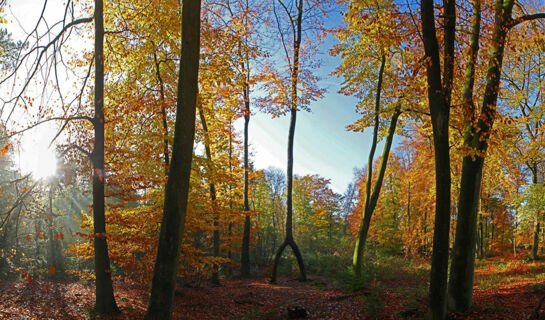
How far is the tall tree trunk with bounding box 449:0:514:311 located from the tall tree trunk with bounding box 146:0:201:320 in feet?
19.3

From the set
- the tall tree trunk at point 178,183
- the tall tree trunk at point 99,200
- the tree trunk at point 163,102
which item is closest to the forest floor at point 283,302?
the tall tree trunk at point 99,200

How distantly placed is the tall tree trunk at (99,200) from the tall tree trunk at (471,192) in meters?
8.14

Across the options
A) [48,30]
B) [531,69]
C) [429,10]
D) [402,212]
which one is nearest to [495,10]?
[429,10]

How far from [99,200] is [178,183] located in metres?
4.67

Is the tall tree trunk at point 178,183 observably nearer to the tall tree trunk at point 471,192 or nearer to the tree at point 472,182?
the tree at point 472,182

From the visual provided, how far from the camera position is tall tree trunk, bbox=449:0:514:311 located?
273 inches

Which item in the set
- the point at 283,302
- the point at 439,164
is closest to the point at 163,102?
the point at 283,302

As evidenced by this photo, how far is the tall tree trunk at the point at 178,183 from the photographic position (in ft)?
15.4

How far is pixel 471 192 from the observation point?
6988mm

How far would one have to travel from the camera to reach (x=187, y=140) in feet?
16.2

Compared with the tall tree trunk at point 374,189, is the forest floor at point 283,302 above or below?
below

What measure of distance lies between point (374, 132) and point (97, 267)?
1025 centimetres

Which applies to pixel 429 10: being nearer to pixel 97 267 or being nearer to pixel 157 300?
pixel 157 300

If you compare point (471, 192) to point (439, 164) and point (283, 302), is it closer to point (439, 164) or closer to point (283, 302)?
point (439, 164)
